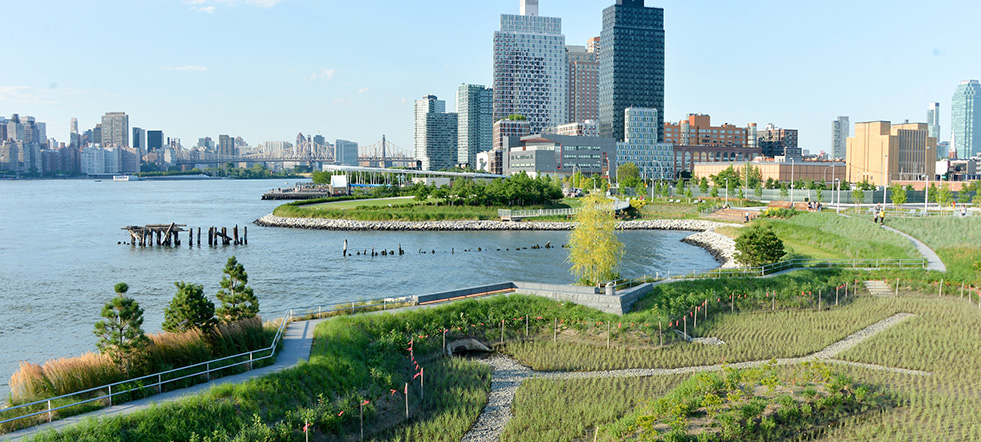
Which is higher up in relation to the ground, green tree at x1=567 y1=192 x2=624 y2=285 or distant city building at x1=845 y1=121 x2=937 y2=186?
distant city building at x1=845 y1=121 x2=937 y2=186

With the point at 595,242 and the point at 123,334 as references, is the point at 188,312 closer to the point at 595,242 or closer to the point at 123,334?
the point at 123,334

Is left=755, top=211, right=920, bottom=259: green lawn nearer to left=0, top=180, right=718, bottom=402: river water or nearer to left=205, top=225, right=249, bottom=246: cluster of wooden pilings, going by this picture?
left=0, top=180, right=718, bottom=402: river water

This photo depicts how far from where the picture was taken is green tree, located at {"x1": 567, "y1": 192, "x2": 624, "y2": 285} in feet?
115

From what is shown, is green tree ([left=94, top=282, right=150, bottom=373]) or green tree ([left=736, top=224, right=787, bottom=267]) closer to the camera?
green tree ([left=94, top=282, right=150, bottom=373])

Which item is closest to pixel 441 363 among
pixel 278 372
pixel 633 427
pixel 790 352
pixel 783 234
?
pixel 278 372

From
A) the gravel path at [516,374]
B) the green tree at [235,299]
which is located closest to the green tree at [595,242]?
the gravel path at [516,374]

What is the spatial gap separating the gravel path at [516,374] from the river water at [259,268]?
1731 cm

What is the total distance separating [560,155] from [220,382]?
573ft

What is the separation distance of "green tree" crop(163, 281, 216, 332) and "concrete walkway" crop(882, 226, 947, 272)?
136ft

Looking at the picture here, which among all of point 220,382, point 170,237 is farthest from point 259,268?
point 220,382

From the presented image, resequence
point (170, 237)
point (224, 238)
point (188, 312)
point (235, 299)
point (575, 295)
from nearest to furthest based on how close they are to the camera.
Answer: point (188, 312), point (235, 299), point (575, 295), point (224, 238), point (170, 237)

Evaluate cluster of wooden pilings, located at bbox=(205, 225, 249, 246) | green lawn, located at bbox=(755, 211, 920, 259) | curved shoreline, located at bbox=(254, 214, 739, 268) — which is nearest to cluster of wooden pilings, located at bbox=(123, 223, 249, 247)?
cluster of wooden pilings, located at bbox=(205, 225, 249, 246)

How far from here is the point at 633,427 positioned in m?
19.1

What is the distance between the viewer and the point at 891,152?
16088cm
